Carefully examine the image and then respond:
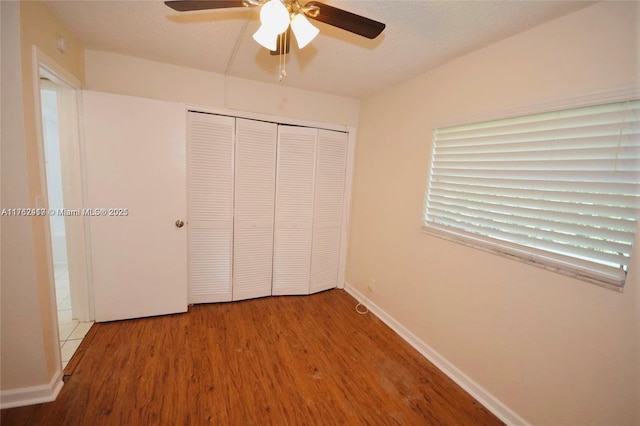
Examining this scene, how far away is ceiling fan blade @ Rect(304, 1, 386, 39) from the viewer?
1178 mm

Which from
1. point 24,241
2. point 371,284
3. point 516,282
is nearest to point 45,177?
point 24,241

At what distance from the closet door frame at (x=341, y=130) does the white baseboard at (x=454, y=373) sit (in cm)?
70

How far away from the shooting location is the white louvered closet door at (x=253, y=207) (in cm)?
270

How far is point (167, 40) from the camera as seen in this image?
195 centimetres

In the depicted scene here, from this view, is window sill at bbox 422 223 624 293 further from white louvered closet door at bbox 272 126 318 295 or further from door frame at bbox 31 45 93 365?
door frame at bbox 31 45 93 365

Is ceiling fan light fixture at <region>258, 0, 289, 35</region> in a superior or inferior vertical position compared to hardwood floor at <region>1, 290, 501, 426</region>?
superior

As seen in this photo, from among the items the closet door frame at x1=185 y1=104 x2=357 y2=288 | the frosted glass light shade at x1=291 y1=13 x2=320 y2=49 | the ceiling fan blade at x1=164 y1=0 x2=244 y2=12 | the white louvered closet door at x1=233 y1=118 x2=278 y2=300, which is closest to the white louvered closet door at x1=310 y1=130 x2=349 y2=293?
the closet door frame at x1=185 y1=104 x2=357 y2=288

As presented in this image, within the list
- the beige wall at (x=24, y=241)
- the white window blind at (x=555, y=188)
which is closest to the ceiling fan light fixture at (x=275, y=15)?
the beige wall at (x=24, y=241)

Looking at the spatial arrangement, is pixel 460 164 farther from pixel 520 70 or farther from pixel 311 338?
pixel 311 338

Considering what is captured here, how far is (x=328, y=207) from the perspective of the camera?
10.3ft

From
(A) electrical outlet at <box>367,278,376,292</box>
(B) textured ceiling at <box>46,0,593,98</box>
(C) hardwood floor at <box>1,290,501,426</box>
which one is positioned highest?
(B) textured ceiling at <box>46,0,593,98</box>

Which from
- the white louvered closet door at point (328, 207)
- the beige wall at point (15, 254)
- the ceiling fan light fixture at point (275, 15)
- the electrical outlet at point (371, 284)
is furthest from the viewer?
the white louvered closet door at point (328, 207)

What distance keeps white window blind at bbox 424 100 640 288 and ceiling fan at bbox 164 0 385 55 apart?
3.51ft

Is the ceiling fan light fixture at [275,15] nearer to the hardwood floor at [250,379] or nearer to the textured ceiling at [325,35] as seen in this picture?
the textured ceiling at [325,35]
